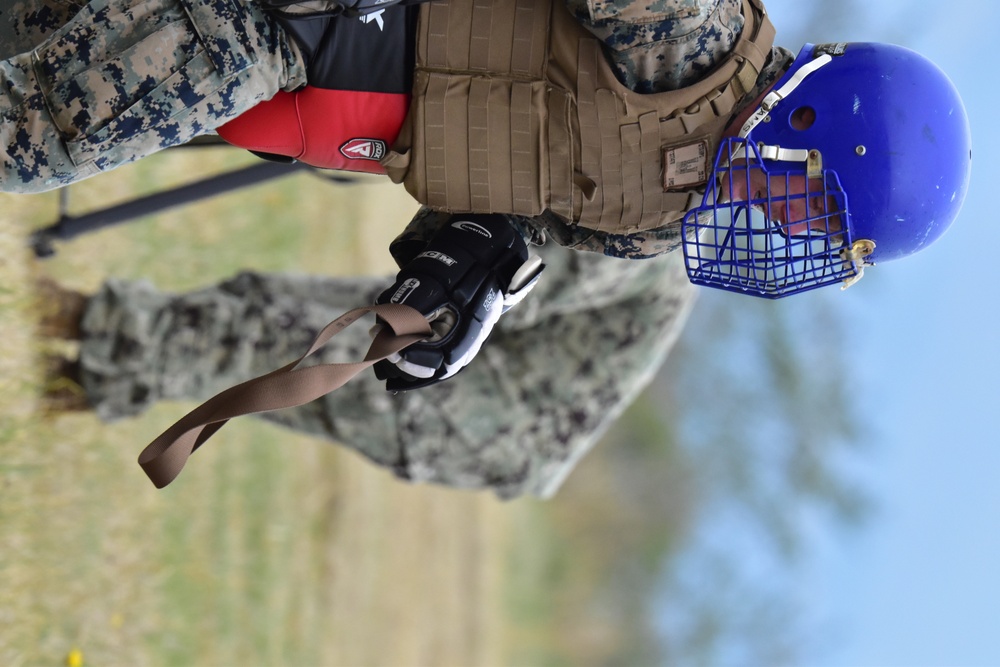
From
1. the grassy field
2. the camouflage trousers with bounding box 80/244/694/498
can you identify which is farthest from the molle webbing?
the grassy field

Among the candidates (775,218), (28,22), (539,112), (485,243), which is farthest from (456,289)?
(28,22)

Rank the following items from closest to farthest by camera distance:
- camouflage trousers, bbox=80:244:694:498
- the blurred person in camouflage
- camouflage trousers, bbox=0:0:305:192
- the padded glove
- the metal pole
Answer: camouflage trousers, bbox=0:0:305:192
the blurred person in camouflage
the padded glove
the metal pole
camouflage trousers, bbox=80:244:694:498

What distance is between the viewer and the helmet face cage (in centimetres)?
148

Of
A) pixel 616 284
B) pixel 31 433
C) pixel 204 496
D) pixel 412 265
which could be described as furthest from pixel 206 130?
pixel 204 496

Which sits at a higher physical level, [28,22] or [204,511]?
[28,22]

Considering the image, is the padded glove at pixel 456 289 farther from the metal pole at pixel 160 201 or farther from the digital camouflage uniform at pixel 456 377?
the digital camouflage uniform at pixel 456 377

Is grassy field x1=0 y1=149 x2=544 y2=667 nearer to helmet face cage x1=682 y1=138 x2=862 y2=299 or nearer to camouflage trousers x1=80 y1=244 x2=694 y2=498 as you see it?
camouflage trousers x1=80 y1=244 x2=694 y2=498

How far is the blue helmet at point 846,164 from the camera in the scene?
1477 millimetres

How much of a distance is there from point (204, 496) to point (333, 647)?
1.14m

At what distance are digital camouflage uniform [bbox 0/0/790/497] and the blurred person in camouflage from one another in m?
1.18

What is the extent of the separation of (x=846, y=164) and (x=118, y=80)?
3.51 ft

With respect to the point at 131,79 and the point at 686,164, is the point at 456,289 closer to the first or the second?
the point at 686,164

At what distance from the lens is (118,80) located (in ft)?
4.32

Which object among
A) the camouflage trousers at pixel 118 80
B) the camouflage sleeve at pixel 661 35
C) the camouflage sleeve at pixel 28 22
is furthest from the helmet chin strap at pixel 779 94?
the camouflage sleeve at pixel 28 22
